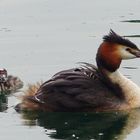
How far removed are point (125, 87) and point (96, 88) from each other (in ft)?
1.61

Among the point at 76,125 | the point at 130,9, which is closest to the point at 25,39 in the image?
the point at 130,9

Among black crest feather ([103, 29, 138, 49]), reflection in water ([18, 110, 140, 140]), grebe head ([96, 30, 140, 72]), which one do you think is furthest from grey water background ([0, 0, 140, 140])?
black crest feather ([103, 29, 138, 49])

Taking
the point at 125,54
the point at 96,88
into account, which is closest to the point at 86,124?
the point at 96,88

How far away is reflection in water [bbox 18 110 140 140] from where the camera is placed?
42.7 ft

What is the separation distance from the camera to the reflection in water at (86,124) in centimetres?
1302

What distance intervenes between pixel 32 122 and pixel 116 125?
113cm

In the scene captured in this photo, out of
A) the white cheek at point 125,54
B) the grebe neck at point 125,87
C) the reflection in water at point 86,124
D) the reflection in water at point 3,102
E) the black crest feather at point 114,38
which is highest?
the black crest feather at point 114,38

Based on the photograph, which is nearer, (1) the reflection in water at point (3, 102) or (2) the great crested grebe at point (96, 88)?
(2) the great crested grebe at point (96, 88)

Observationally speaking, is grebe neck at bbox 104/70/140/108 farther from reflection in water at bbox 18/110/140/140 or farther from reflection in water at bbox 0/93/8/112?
reflection in water at bbox 0/93/8/112

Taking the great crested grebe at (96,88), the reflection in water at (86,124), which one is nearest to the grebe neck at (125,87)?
the great crested grebe at (96,88)

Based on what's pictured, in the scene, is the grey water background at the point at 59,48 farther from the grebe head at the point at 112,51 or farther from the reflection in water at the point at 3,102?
the grebe head at the point at 112,51

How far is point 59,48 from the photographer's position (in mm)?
17266

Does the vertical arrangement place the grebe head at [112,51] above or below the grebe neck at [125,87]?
above

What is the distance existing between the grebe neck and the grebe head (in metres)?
0.10
